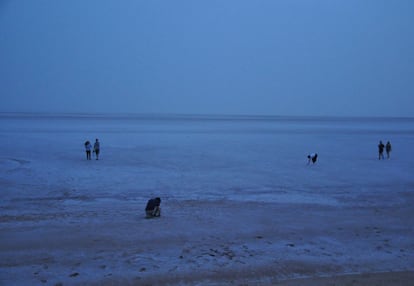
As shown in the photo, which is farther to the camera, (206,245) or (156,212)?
(156,212)

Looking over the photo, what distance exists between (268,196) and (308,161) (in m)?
9.53

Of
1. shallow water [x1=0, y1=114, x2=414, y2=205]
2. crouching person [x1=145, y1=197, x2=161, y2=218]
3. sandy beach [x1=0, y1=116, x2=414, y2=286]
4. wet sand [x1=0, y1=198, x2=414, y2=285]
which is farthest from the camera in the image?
shallow water [x1=0, y1=114, x2=414, y2=205]

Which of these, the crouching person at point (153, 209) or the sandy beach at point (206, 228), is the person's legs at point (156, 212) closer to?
the crouching person at point (153, 209)

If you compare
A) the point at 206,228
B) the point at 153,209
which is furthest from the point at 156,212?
the point at 206,228

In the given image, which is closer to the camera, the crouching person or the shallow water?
the crouching person

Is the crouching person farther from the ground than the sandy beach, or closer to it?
farther from the ground

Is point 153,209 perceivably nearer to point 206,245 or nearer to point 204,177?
point 206,245

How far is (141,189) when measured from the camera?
12.6m

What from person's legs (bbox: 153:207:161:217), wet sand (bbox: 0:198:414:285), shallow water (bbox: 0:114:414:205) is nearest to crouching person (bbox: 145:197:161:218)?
person's legs (bbox: 153:207:161:217)

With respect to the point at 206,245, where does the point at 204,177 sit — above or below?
above

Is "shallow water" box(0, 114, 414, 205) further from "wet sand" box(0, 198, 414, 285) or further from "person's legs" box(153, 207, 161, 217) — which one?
"person's legs" box(153, 207, 161, 217)

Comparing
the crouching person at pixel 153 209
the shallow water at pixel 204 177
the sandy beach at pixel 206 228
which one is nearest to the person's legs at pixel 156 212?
the crouching person at pixel 153 209

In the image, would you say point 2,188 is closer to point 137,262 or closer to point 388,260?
point 137,262

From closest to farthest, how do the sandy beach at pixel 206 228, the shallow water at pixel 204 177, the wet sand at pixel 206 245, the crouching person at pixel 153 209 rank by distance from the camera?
the wet sand at pixel 206 245 → the sandy beach at pixel 206 228 → the crouching person at pixel 153 209 → the shallow water at pixel 204 177
